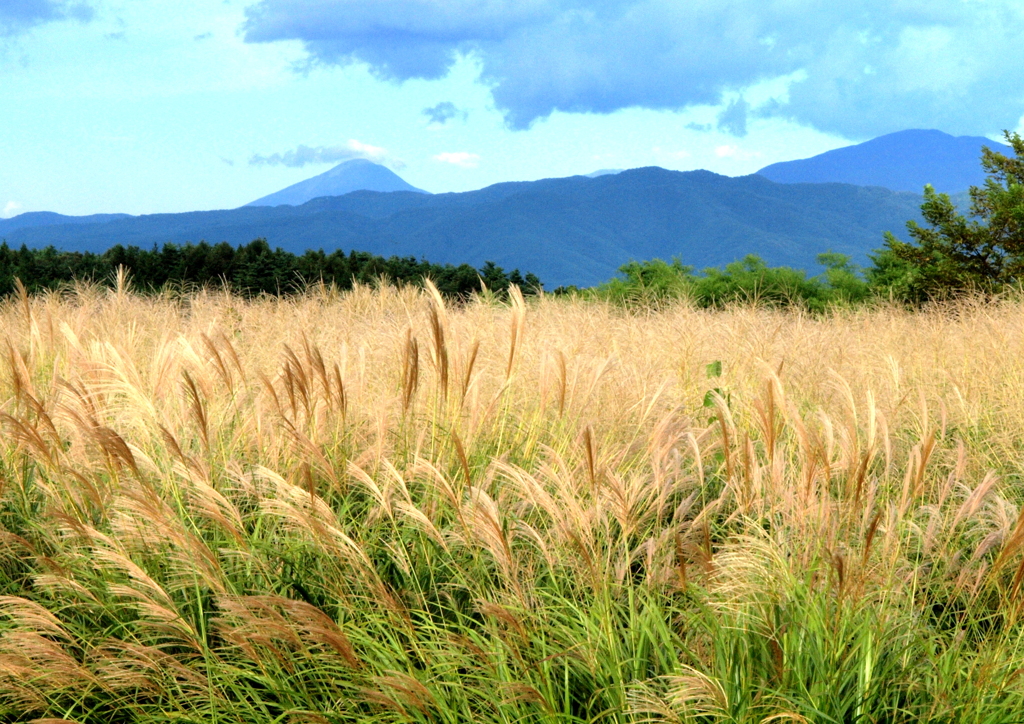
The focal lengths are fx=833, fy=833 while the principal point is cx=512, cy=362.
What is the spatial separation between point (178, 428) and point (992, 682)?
3.08 m

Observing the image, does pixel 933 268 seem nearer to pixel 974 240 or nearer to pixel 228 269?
pixel 974 240

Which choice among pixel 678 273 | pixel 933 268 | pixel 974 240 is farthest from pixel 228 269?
pixel 974 240

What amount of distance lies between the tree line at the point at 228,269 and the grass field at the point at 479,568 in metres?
9.56

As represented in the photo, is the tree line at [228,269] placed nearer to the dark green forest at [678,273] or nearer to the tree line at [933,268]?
the dark green forest at [678,273]

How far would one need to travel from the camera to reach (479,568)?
8.43 feet

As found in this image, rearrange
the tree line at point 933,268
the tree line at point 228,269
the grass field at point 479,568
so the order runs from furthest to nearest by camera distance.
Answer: the tree line at point 228,269, the tree line at point 933,268, the grass field at point 479,568

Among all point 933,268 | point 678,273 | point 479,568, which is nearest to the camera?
point 479,568

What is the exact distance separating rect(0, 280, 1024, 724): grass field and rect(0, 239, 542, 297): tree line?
377 inches

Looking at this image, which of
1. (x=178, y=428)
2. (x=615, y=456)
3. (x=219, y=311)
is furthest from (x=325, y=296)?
(x=615, y=456)

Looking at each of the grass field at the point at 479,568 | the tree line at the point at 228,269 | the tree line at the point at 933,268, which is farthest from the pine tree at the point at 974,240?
the grass field at the point at 479,568

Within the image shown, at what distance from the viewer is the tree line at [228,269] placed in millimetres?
13547

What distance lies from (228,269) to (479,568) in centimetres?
1266

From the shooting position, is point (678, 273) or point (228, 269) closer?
point (228, 269)

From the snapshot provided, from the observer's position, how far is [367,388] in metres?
4.64
